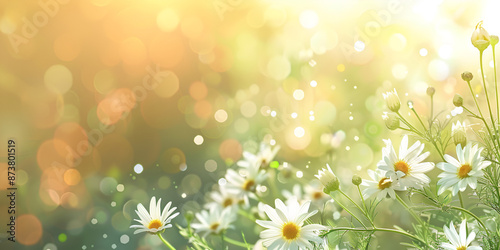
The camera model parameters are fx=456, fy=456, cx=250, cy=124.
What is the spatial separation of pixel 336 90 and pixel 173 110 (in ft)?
1.51

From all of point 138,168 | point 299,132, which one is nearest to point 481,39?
point 299,132

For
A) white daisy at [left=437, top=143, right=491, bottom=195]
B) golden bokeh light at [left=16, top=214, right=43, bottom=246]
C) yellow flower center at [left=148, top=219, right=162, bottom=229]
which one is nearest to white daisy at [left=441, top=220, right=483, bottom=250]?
white daisy at [left=437, top=143, right=491, bottom=195]

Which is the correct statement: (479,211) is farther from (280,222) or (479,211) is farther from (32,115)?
(32,115)

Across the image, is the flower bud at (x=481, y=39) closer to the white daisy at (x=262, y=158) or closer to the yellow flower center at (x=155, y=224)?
the white daisy at (x=262, y=158)

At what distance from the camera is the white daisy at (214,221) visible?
46cm

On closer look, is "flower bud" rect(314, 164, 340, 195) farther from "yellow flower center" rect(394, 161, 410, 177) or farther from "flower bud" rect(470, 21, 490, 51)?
"flower bud" rect(470, 21, 490, 51)

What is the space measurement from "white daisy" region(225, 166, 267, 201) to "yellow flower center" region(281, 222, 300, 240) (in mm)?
80

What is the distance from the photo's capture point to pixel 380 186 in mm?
384

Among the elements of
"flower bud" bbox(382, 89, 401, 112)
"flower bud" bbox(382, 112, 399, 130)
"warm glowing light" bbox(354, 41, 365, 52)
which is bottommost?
"flower bud" bbox(382, 112, 399, 130)

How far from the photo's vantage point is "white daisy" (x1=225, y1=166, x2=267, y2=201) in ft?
1.53

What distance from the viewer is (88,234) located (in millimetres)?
1072

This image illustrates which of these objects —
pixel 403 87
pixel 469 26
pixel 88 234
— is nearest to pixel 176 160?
pixel 88 234

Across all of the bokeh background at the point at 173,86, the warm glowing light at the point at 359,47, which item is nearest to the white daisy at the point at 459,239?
the bokeh background at the point at 173,86

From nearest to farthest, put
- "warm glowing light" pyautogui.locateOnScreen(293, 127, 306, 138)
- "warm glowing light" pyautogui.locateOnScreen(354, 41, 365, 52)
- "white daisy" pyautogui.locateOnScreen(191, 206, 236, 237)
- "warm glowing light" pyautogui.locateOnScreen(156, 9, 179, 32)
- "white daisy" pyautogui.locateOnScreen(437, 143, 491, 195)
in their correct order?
"white daisy" pyautogui.locateOnScreen(437, 143, 491, 195)
"white daisy" pyautogui.locateOnScreen(191, 206, 236, 237)
"warm glowing light" pyautogui.locateOnScreen(293, 127, 306, 138)
"warm glowing light" pyautogui.locateOnScreen(354, 41, 365, 52)
"warm glowing light" pyautogui.locateOnScreen(156, 9, 179, 32)
